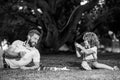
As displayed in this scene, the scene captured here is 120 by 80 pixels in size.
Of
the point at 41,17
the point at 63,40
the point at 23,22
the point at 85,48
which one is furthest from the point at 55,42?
the point at 85,48

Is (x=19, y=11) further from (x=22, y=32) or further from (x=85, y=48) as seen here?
(x=85, y=48)

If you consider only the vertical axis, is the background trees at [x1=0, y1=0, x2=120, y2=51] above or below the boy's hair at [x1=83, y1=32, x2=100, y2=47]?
above

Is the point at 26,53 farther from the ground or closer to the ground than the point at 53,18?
closer to the ground

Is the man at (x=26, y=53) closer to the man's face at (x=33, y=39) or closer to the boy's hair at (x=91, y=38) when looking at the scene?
the man's face at (x=33, y=39)

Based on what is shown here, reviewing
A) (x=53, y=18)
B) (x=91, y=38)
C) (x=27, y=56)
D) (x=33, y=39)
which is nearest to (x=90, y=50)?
(x=91, y=38)

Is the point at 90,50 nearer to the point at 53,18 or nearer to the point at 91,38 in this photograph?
the point at 91,38

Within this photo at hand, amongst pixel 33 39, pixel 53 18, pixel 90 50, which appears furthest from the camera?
pixel 53 18

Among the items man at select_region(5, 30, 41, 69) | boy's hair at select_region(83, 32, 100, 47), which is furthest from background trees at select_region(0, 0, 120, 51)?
man at select_region(5, 30, 41, 69)

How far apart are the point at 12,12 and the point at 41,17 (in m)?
2.55

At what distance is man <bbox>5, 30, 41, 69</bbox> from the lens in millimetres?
4637

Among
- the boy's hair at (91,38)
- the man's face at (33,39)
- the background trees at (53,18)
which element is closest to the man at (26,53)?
the man's face at (33,39)

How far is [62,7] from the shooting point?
15.6 m

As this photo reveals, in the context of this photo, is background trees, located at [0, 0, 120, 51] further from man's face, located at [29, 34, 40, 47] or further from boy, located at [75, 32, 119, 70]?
man's face, located at [29, 34, 40, 47]

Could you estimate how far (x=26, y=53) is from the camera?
4.71m
